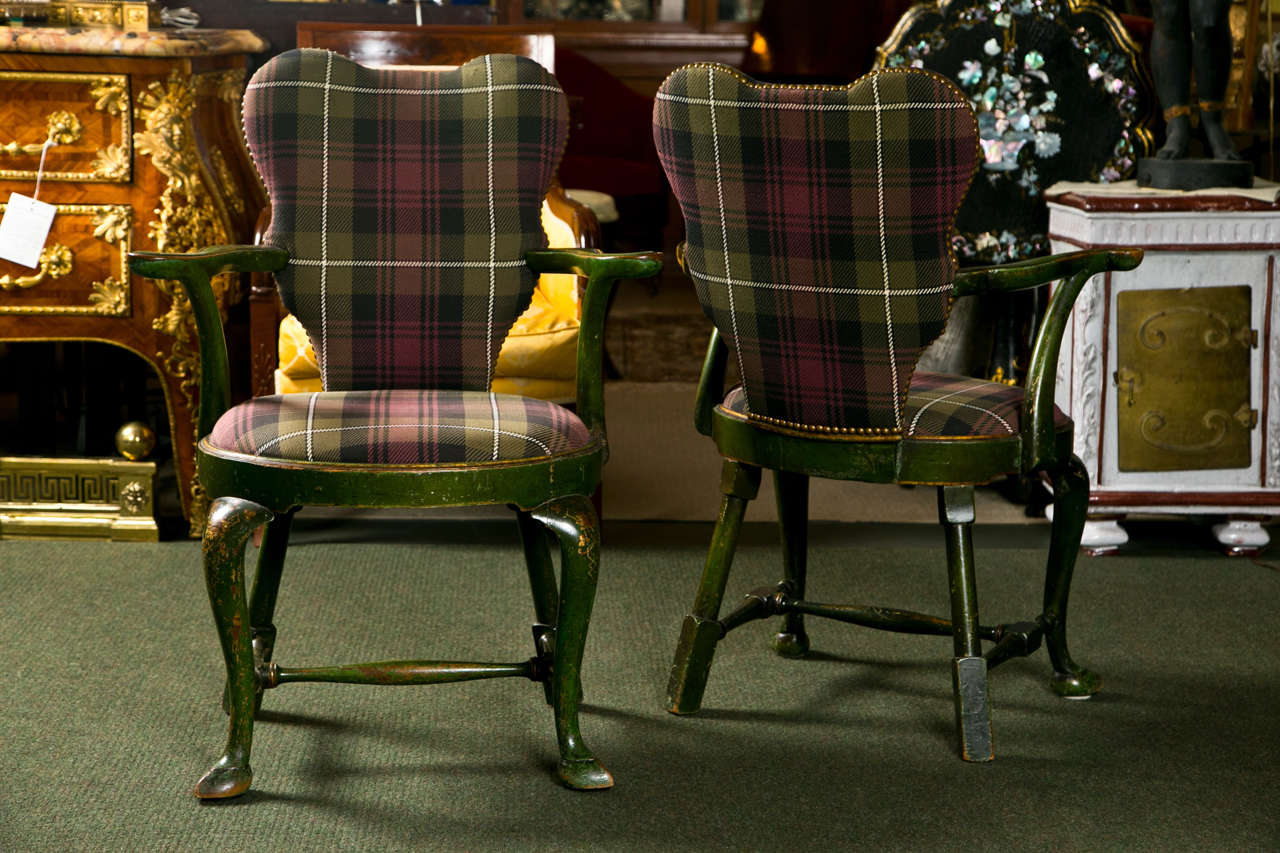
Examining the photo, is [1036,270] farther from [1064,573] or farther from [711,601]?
[711,601]

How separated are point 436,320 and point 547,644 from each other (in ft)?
1.72

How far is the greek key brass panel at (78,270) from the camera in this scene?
9.93 ft

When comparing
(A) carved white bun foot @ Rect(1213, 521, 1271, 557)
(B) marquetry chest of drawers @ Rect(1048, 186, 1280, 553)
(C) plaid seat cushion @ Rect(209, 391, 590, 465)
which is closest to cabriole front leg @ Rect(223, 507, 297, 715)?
(C) plaid seat cushion @ Rect(209, 391, 590, 465)

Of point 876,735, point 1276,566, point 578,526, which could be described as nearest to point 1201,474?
point 1276,566

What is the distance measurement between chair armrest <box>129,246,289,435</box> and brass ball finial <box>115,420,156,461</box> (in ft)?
4.18

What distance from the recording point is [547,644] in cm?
212

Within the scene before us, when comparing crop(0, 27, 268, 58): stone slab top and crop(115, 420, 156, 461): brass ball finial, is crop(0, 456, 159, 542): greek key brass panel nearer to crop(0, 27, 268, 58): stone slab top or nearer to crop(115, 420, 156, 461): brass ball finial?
crop(115, 420, 156, 461): brass ball finial

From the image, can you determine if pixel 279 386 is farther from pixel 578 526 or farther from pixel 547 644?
pixel 578 526

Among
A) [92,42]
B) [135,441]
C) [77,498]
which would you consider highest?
[92,42]

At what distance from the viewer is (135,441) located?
10.4 feet

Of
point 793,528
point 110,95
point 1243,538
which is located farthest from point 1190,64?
point 110,95

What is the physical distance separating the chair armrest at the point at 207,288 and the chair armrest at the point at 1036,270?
1012 millimetres

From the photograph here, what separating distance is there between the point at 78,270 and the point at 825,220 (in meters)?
1.86

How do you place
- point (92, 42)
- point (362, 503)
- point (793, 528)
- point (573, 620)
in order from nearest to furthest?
1. point (362, 503)
2. point (573, 620)
3. point (793, 528)
4. point (92, 42)
